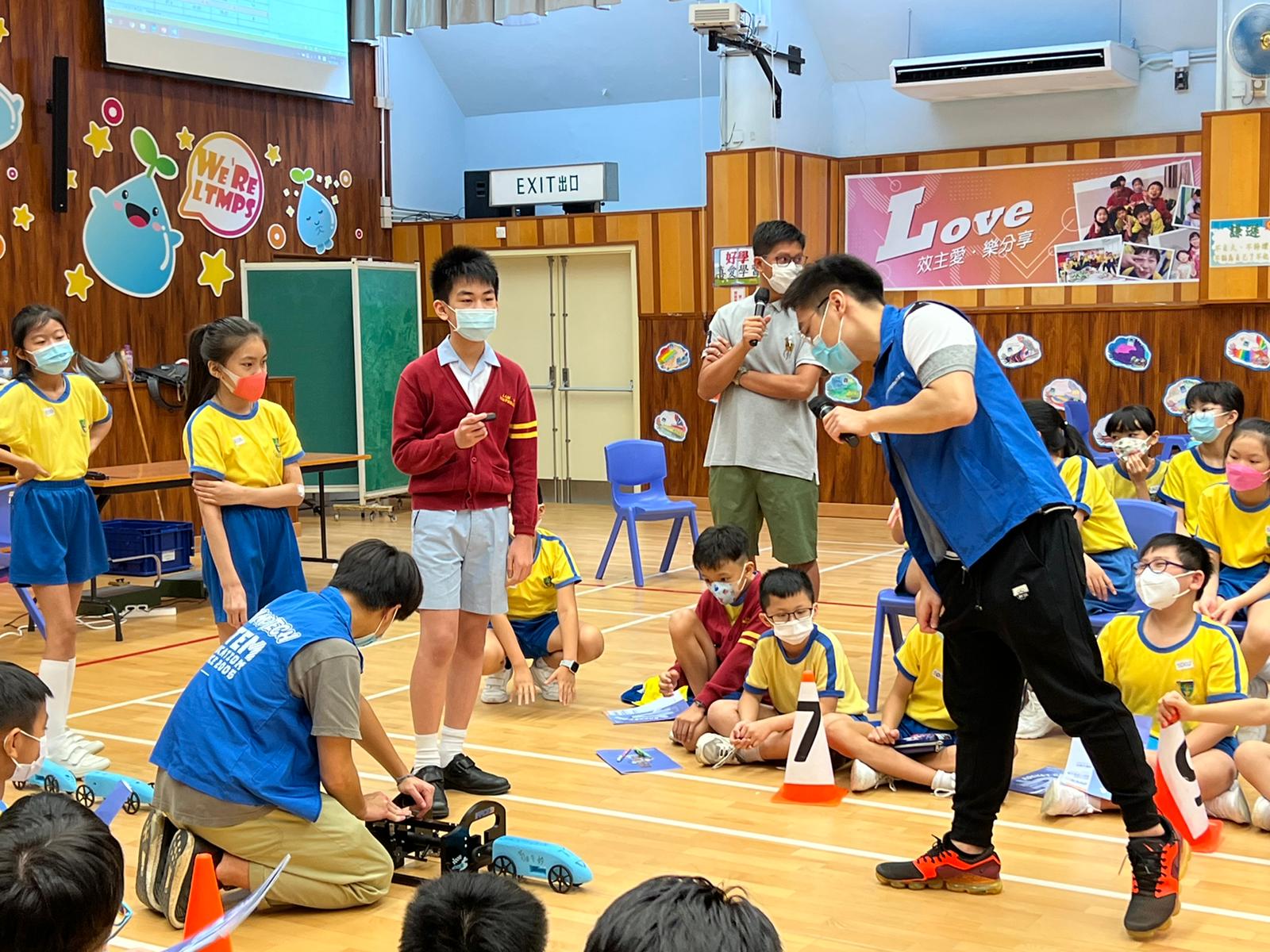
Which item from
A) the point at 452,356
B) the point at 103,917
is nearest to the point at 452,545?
the point at 452,356

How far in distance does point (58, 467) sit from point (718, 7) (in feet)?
21.5

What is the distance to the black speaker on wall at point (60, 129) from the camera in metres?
9.73

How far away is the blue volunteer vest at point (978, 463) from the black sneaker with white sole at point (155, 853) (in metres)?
1.94

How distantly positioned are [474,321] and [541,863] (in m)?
1.57

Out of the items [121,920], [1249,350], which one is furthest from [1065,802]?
[1249,350]

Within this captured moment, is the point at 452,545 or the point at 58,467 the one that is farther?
the point at 58,467

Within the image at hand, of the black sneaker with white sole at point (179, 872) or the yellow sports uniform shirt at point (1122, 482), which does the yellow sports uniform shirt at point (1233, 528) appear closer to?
the yellow sports uniform shirt at point (1122, 482)

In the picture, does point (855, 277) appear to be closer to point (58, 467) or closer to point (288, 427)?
point (288, 427)

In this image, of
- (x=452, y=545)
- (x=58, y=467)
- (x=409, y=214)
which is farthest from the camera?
(x=409, y=214)

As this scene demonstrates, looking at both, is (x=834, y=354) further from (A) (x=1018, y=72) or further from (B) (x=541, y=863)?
(A) (x=1018, y=72)

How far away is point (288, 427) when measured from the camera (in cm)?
467

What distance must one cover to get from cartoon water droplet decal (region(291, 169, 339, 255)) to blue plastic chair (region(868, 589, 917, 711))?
7.75 metres

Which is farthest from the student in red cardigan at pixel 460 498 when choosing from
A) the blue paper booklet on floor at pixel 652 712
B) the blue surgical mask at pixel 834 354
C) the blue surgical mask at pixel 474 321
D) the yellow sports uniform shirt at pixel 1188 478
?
the yellow sports uniform shirt at pixel 1188 478

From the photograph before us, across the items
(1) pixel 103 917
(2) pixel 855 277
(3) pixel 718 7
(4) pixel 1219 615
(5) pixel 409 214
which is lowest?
(4) pixel 1219 615
